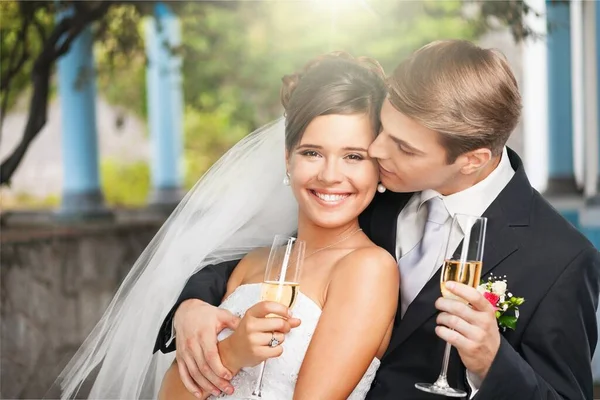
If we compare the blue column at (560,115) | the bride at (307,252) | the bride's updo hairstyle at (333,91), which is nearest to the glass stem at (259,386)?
the bride at (307,252)

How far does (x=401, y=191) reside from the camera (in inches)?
102

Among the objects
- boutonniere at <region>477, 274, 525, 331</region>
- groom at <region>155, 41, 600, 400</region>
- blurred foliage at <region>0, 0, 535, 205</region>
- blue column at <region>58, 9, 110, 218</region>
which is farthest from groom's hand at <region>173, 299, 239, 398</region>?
blue column at <region>58, 9, 110, 218</region>

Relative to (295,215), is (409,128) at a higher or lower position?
higher

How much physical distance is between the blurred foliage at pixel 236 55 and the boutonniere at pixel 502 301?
5527mm

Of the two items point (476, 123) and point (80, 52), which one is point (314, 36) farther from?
point (476, 123)

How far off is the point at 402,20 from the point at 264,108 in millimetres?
13391

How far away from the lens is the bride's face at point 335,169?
257 centimetres

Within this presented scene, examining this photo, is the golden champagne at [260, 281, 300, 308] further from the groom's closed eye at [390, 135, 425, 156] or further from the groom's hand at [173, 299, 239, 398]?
the groom's closed eye at [390, 135, 425, 156]

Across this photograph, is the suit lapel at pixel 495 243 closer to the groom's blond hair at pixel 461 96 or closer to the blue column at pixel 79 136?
the groom's blond hair at pixel 461 96

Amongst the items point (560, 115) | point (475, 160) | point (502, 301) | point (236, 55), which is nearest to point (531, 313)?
point (502, 301)

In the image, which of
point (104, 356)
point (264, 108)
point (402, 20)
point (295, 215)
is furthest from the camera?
point (264, 108)

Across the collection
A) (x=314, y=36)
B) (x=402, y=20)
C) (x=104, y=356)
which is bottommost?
(x=104, y=356)

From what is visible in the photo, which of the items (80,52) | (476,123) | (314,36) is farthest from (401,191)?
(314,36)

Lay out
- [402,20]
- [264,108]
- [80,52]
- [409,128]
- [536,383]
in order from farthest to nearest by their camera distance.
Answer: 1. [264,108]
2. [80,52]
3. [402,20]
4. [409,128]
5. [536,383]
